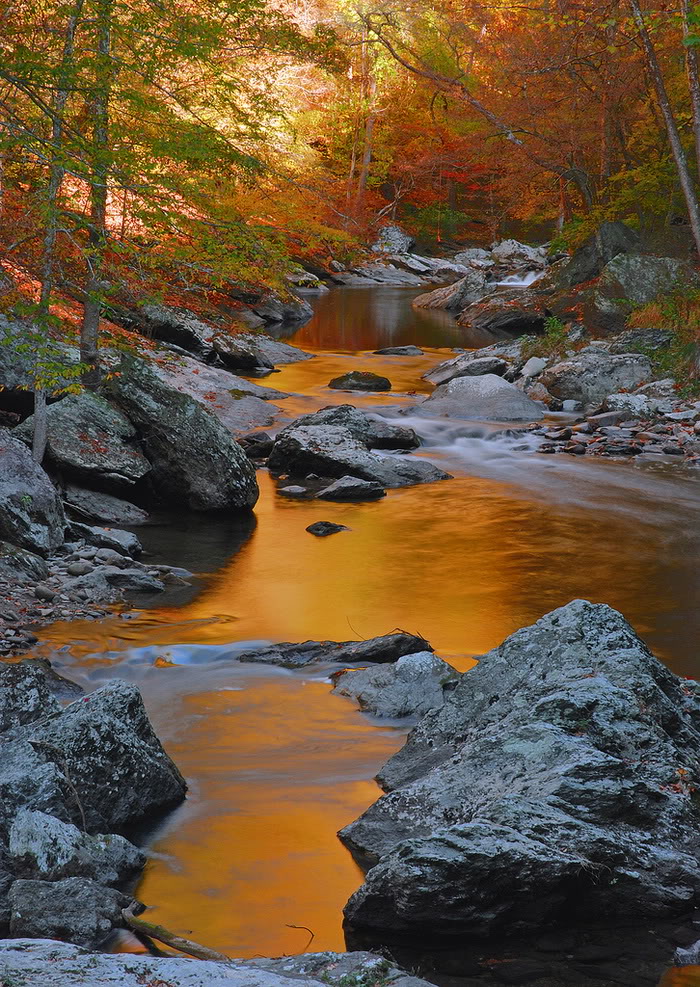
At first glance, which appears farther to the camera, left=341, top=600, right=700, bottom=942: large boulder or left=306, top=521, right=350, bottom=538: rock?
left=306, top=521, right=350, bottom=538: rock

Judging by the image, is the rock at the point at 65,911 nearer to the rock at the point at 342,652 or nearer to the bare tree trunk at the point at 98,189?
the rock at the point at 342,652

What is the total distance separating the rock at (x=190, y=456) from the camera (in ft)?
35.8

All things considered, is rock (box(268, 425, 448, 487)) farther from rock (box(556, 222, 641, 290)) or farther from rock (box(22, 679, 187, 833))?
rock (box(556, 222, 641, 290))

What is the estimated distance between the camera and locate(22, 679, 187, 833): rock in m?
4.33

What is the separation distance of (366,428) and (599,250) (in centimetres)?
1241

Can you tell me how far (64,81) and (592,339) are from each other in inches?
564

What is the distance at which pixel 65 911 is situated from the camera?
11.2 feet

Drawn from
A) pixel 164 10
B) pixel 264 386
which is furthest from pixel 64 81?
pixel 264 386

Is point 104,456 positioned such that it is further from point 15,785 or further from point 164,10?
point 15,785

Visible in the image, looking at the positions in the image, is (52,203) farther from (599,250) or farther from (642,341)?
(599,250)

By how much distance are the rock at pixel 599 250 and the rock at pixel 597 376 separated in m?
6.09

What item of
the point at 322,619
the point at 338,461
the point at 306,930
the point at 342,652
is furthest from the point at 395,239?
the point at 306,930

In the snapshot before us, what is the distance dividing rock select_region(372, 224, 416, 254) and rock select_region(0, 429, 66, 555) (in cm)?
3587

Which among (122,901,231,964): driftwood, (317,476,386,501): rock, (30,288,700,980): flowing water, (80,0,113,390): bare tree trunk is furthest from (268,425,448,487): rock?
(122,901,231,964): driftwood
